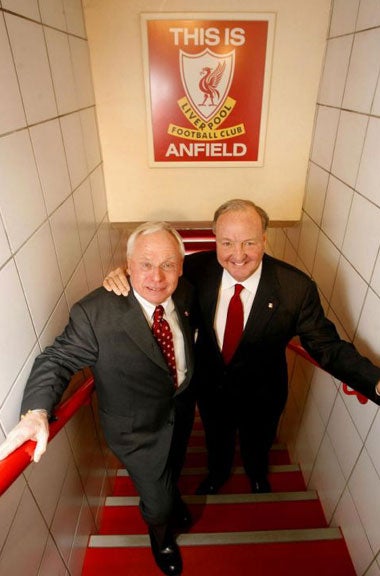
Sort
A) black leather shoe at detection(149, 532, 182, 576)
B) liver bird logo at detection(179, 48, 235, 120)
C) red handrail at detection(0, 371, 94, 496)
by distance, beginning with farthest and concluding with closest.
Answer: liver bird logo at detection(179, 48, 235, 120), black leather shoe at detection(149, 532, 182, 576), red handrail at detection(0, 371, 94, 496)

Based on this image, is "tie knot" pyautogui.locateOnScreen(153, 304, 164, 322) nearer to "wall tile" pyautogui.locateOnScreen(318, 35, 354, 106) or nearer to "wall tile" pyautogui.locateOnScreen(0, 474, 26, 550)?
"wall tile" pyautogui.locateOnScreen(0, 474, 26, 550)

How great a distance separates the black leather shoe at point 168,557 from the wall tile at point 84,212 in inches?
65.2

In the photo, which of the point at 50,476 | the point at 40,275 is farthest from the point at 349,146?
the point at 50,476

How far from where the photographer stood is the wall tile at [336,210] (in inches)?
75.5

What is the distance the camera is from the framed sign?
2.19 meters

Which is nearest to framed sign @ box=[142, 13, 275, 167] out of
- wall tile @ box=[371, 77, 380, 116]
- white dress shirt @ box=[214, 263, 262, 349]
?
wall tile @ box=[371, 77, 380, 116]

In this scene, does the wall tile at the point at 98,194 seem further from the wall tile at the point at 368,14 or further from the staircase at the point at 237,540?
the staircase at the point at 237,540

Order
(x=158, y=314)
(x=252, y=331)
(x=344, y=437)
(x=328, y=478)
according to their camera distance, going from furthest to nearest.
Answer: (x=328, y=478), (x=344, y=437), (x=252, y=331), (x=158, y=314)

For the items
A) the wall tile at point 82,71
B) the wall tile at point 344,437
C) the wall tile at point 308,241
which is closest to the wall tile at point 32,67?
the wall tile at point 82,71

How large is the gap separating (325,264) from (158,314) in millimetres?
1198

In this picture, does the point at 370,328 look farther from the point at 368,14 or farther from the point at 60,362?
the point at 368,14

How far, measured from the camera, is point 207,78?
2.33 metres

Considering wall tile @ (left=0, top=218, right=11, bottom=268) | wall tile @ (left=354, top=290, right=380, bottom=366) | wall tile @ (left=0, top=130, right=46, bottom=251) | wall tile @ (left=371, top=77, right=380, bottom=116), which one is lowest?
wall tile @ (left=354, top=290, right=380, bottom=366)

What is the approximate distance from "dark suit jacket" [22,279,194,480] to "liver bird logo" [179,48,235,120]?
137cm
